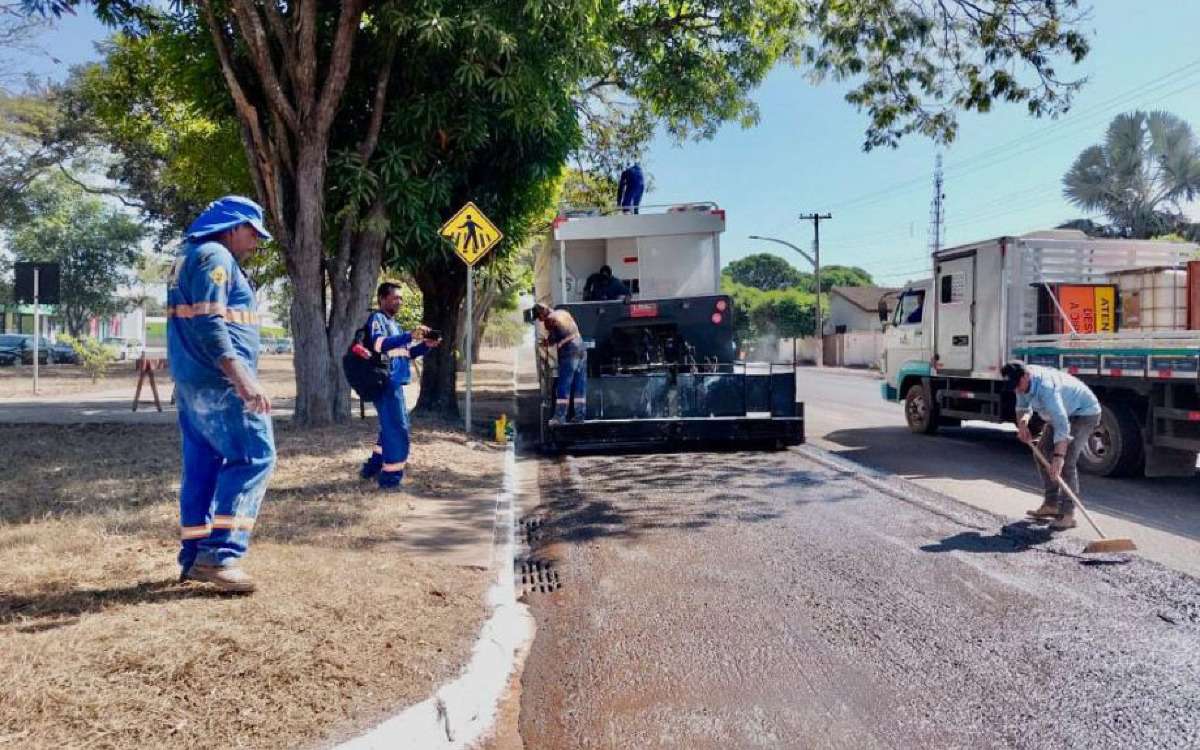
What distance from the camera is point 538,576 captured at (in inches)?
220

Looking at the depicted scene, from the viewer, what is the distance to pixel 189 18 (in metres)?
11.4

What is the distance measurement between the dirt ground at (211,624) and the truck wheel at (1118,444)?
7.26 meters

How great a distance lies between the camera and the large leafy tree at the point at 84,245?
135ft

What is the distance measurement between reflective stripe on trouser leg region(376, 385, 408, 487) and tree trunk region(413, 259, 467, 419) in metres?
6.86

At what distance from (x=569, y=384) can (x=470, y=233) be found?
229cm

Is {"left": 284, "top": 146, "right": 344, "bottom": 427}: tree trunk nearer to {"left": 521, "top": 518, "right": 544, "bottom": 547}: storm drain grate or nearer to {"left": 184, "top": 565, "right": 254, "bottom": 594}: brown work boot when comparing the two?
{"left": 521, "top": 518, "right": 544, "bottom": 547}: storm drain grate

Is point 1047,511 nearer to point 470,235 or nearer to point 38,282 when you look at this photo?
point 470,235

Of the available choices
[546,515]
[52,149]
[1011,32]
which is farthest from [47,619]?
[52,149]

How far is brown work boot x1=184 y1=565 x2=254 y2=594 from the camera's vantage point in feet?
13.8

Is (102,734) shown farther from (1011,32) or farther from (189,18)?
(1011,32)

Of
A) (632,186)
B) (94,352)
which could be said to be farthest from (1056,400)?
(94,352)

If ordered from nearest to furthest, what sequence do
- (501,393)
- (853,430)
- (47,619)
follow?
(47,619), (853,430), (501,393)

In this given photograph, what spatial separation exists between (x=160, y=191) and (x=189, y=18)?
54.4 ft

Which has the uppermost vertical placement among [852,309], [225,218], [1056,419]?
[852,309]
